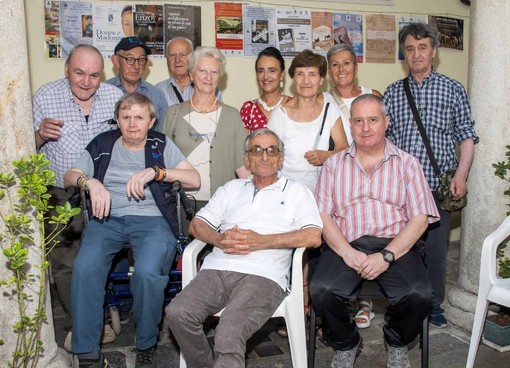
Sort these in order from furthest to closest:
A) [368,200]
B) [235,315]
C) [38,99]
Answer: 1. [38,99]
2. [368,200]
3. [235,315]

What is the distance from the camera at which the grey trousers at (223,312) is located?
2883 mm

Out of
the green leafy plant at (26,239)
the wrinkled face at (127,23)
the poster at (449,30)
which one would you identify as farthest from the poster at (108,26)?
the poster at (449,30)

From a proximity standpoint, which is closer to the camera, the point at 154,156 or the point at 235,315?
the point at 235,315

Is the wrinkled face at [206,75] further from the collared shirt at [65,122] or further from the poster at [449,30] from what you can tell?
the poster at [449,30]

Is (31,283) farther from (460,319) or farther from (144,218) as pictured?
(460,319)

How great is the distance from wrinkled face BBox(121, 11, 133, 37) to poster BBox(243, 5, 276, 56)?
102 centimetres

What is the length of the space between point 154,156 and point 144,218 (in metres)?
0.39

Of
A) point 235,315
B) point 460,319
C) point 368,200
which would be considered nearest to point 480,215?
point 460,319

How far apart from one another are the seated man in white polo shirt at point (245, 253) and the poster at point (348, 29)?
2576 mm

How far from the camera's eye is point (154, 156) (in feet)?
12.1

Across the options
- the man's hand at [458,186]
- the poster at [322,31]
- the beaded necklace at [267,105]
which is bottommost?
the man's hand at [458,186]

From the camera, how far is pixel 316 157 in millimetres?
3859

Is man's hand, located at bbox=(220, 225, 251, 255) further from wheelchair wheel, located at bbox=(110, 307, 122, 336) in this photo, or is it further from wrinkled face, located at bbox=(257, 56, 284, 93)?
wrinkled face, located at bbox=(257, 56, 284, 93)

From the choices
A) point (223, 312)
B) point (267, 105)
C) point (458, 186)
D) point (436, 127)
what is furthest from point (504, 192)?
point (223, 312)
